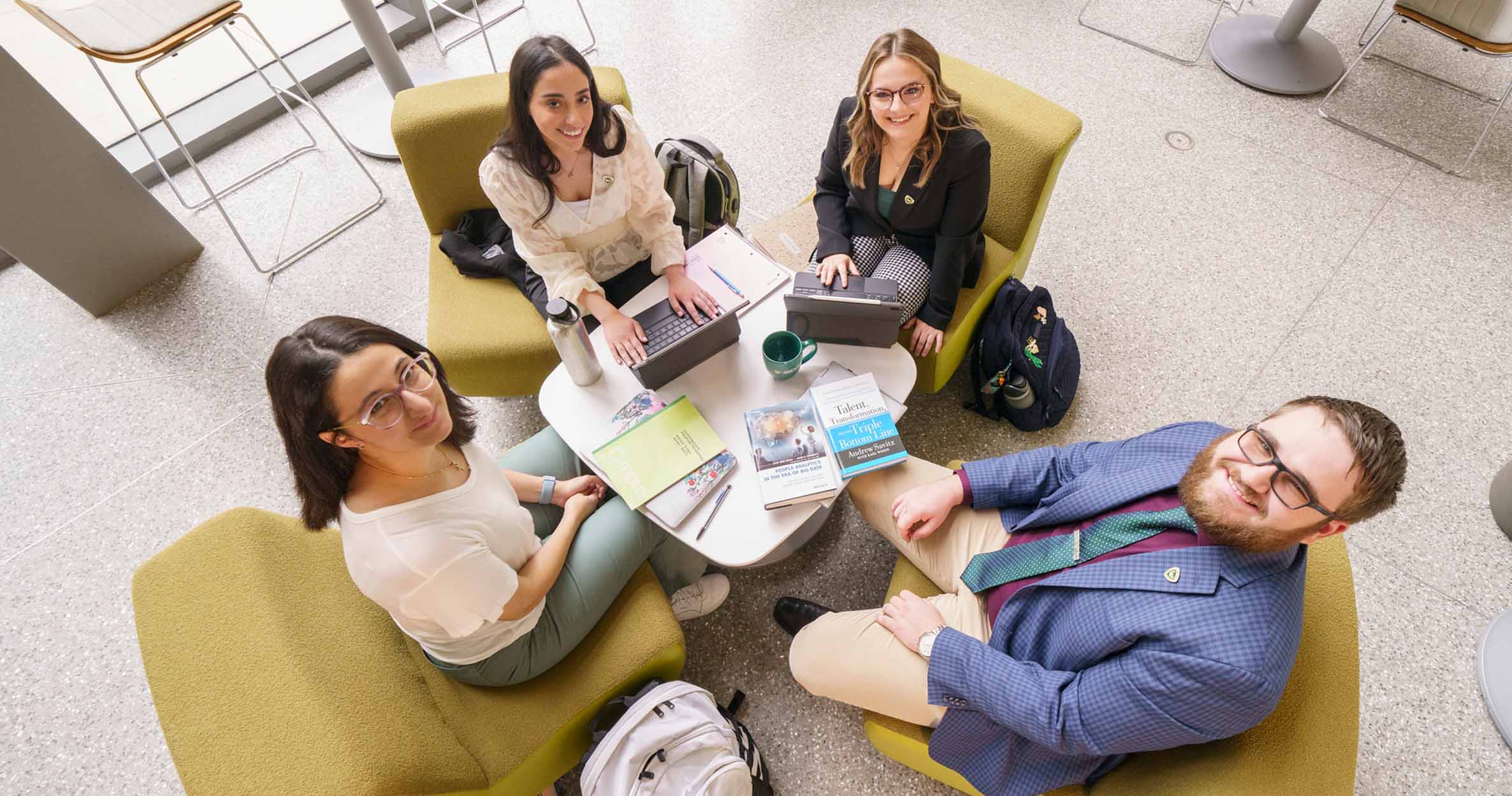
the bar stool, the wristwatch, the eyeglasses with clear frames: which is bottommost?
the wristwatch

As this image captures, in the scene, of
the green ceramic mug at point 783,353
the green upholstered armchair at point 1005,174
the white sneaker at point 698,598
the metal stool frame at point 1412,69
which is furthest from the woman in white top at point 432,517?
the metal stool frame at point 1412,69

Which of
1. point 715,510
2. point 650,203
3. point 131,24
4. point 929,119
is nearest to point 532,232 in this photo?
point 650,203

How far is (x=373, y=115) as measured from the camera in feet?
11.7

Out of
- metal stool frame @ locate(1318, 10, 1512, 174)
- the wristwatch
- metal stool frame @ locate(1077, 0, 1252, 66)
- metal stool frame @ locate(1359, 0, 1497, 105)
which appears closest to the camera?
the wristwatch

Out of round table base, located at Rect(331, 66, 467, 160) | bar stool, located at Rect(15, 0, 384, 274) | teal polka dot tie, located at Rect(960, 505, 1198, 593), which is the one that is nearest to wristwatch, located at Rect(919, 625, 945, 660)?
teal polka dot tie, located at Rect(960, 505, 1198, 593)

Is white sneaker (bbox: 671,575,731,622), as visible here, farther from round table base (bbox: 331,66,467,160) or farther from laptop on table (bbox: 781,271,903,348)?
round table base (bbox: 331,66,467,160)

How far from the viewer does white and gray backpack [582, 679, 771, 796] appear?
5.17ft

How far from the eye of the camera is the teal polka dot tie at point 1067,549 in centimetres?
141

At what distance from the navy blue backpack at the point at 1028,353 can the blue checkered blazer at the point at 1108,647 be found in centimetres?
65

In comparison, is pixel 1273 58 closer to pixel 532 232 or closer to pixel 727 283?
pixel 727 283

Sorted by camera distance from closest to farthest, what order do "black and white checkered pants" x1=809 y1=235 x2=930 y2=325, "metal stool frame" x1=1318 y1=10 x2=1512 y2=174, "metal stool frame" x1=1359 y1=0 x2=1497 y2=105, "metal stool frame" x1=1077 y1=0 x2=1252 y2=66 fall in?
"black and white checkered pants" x1=809 y1=235 x2=930 y2=325 < "metal stool frame" x1=1318 y1=10 x2=1512 y2=174 < "metal stool frame" x1=1359 y1=0 x2=1497 y2=105 < "metal stool frame" x1=1077 y1=0 x2=1252 y2=66

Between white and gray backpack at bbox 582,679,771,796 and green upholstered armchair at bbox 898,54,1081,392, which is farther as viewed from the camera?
green upholstered armchair at bbox 898,54,1081,392

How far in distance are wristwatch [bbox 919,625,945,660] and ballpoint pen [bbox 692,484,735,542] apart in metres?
0.54

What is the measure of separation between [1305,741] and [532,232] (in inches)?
81.6
